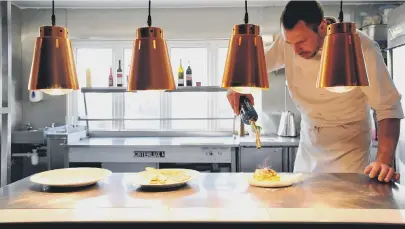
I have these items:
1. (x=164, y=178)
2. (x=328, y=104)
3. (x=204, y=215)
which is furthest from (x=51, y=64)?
(x=328, y=104)

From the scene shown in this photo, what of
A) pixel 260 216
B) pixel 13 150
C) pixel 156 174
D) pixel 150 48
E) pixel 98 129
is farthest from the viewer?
pixel 98 129

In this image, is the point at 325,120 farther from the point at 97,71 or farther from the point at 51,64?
the point at 97,71

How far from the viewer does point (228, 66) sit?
134 centimetres

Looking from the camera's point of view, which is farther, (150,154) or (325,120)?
(150,154)

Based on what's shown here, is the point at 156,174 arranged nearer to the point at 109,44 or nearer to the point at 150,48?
the point at 150,48

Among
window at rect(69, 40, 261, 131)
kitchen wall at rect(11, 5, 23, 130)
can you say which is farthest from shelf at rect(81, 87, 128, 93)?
kitchen wall at rect(11, 5, 23, 130)

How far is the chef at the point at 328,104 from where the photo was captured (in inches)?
71.1

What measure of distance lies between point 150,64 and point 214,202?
0.53 meters

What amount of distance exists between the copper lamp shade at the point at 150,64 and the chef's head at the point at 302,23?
2.29 feet

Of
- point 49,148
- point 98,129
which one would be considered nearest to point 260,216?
point 49,148

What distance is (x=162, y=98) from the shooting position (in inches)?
195

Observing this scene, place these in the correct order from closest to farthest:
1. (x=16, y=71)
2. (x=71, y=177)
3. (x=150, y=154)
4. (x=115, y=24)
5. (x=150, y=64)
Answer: (x=150, y=64) < (x=71, y=177) < (x=150, y=154) < (x=16, y=71) < (x=115, y=24)

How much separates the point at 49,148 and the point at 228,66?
334 cm

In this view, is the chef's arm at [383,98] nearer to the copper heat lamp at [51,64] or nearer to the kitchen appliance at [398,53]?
the copper heat lamp at [51,64]
